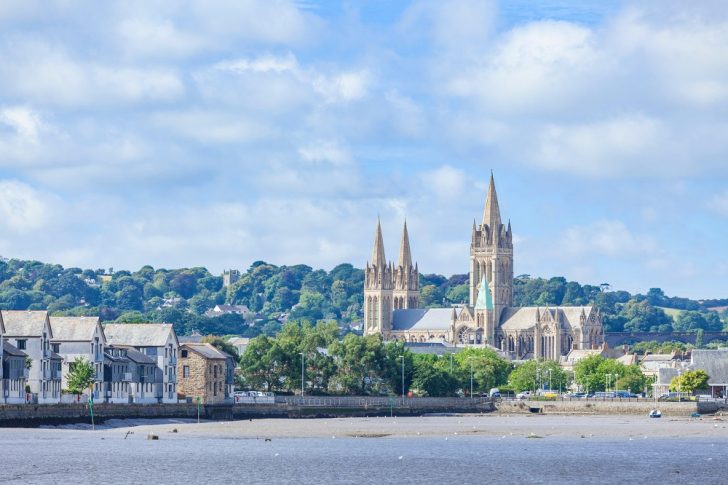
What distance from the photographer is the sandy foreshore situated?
4930 inches

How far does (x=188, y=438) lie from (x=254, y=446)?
8487mm

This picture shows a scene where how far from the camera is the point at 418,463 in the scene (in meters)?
95.2

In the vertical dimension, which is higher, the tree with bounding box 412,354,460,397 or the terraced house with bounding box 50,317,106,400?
the terraced house with bounding box 50,317,106,400

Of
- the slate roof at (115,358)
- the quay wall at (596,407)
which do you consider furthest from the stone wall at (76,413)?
the quay wall at (596,407)

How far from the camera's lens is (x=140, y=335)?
6147 inches

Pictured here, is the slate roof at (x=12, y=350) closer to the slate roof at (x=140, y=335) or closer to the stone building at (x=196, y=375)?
the slate roof at (x=140, y=335)

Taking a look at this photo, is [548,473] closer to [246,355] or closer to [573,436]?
[573,436]

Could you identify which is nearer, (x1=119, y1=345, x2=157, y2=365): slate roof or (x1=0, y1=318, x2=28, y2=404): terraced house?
(x1=0, y1=318, x2=28, y2=404): terraced house

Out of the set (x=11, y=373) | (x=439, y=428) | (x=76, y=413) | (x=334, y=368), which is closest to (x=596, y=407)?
(x=334, y=368)

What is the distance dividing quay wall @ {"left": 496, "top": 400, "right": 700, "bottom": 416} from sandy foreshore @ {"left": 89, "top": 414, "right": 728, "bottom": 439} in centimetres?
1178

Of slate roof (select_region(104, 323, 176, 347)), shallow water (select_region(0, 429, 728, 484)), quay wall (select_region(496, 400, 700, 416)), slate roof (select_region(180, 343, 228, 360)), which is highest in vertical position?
slate roof (select_region(104, 323, 176, 347))

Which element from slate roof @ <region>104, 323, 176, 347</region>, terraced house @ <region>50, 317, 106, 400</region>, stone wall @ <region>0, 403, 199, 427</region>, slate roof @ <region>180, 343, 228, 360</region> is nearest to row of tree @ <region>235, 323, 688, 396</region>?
slate roof @ <region>180, 343, 228, 360</region>

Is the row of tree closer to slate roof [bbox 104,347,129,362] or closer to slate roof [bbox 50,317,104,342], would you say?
slate roof [bbox 104,347,129,362]

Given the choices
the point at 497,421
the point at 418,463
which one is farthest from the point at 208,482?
the point at 497,421
